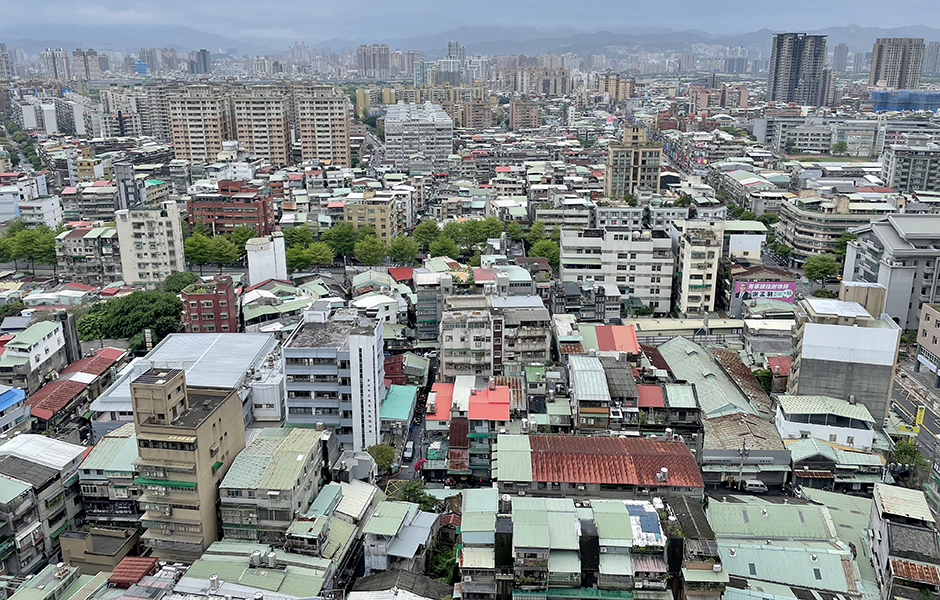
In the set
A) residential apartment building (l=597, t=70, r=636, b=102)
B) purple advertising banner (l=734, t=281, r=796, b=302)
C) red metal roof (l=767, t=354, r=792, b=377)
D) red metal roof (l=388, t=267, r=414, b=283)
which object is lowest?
red metal roof (l=767, t=354, r=792, b=377)

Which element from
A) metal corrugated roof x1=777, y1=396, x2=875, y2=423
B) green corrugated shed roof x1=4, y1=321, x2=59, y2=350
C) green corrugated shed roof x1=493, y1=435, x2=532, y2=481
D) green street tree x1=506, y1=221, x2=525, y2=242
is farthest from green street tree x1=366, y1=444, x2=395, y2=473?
green street tree x1=506, y1=221, x2=525, y2=242

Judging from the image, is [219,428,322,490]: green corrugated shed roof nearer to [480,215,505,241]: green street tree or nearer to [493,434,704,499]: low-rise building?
[493,434,704,499]: low-rise building

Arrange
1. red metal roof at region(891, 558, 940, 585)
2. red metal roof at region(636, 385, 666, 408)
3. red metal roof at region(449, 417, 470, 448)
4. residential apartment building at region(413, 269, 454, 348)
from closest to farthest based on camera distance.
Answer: red metal roof at region(891, 558, 940, 585), red metal roof at region(449, 417, 470, 448), red metal roof at region(636, 385, 666, 408), residential apartment building at region(413, 269, 454, 348)

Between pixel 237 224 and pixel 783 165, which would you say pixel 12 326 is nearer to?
pixel 237 224

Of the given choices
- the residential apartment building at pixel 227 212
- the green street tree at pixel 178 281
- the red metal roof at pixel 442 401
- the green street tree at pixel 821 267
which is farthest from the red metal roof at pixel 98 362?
the green street tree at pixel 821 267

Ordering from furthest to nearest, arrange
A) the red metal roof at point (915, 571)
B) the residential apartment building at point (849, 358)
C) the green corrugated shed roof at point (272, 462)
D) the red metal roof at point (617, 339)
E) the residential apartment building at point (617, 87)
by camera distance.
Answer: the residential apartment building at point (617, 87) < the red metal roof at point (617, 339) < the residential apartment building at point (849, 358) < the green corrugated shed roof at point (272, 462) < the red metal roof at point (915, 571)

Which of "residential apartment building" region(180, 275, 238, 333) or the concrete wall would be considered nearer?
the concrete wall

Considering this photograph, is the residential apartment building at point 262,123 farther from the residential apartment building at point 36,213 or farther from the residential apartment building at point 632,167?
the residential apartment building at point 632,167

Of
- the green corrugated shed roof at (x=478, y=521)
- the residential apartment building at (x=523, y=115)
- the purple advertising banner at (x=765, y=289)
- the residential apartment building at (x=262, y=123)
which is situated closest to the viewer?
the green corrugated shed roof at (x=478, y=521)
